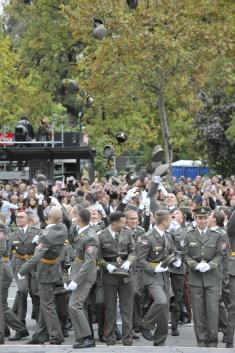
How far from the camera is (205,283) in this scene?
1206 cm

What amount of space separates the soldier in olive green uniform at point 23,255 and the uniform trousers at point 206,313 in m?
2.40

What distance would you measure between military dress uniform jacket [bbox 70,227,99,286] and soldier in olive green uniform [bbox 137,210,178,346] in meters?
0.80

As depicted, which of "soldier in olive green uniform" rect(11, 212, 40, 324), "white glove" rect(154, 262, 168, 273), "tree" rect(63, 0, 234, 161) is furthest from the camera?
"tree" rect(63, 0, 234, 161)

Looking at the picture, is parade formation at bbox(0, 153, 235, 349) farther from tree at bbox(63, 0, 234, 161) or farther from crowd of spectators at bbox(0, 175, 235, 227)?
tree at bbox(63, 0, 234, 161)

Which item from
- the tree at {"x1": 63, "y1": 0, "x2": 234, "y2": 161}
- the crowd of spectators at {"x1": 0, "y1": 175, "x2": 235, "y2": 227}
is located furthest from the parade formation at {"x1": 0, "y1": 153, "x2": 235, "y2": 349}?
the tree at {"x1": 63, "y1": 0, "x2": 234, "y2": 161}

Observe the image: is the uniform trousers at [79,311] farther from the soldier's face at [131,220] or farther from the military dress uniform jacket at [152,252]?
the soldier's face at [131,220]

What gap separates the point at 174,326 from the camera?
13.7 meters

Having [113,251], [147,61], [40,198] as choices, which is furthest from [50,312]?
[147,61]

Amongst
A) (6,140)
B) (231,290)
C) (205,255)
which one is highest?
(6,140)

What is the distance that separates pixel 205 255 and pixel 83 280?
5.18ft

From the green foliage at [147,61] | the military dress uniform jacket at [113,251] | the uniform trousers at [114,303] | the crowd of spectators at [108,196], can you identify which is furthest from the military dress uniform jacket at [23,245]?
the green foliage at [147,61]

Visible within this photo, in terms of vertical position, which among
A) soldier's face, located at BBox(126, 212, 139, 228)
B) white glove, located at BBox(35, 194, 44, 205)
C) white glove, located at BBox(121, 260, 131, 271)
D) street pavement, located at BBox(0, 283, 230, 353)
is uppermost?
white glove, located at BBox(35, 194, 44, 205)

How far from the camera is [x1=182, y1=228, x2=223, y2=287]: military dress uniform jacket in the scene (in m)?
12.1

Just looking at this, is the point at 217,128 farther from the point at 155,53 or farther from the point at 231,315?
the point at 231,315
